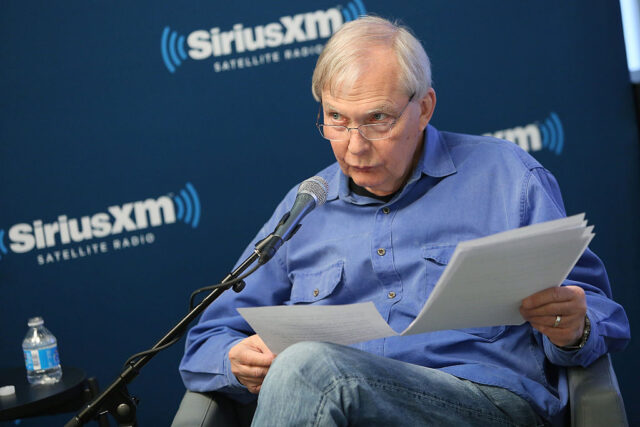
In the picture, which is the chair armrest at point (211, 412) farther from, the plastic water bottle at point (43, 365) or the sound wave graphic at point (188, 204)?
the sound wave graphic at point (188, 204)

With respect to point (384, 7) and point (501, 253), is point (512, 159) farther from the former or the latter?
point (384, 7)

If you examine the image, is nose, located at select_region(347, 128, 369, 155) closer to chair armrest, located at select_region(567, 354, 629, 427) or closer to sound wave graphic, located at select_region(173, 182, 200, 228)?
chair armrest, located at select_region(567, 354, 629, 427)

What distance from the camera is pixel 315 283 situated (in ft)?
6.52

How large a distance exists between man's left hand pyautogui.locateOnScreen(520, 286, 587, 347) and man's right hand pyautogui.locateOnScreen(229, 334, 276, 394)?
0.57 meters

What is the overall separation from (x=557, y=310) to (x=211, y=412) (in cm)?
84

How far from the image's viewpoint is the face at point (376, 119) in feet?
6.06

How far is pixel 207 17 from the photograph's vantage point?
9.16ft

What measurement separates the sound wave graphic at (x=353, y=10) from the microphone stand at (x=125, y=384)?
1.56m

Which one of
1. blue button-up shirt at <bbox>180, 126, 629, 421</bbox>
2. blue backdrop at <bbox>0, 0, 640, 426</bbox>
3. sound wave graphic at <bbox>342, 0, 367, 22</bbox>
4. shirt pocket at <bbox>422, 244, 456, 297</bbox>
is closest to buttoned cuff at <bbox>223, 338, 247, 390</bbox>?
blue button-up shirt at <bbox>180, 126, 629, 421</bbox>

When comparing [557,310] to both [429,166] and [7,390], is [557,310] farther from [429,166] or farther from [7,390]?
[7,390]

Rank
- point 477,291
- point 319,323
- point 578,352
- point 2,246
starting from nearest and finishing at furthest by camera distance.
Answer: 1. point 477,291
2. point 319,323
3. point 578,352
4. point 2,246

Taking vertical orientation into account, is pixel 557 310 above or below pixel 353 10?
below

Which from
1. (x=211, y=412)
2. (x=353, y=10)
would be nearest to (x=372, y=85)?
(x=211, y=412)

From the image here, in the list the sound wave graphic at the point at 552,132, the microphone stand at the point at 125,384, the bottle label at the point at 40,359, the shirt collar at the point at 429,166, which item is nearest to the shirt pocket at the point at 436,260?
the shirt collar at the point at 429,166
